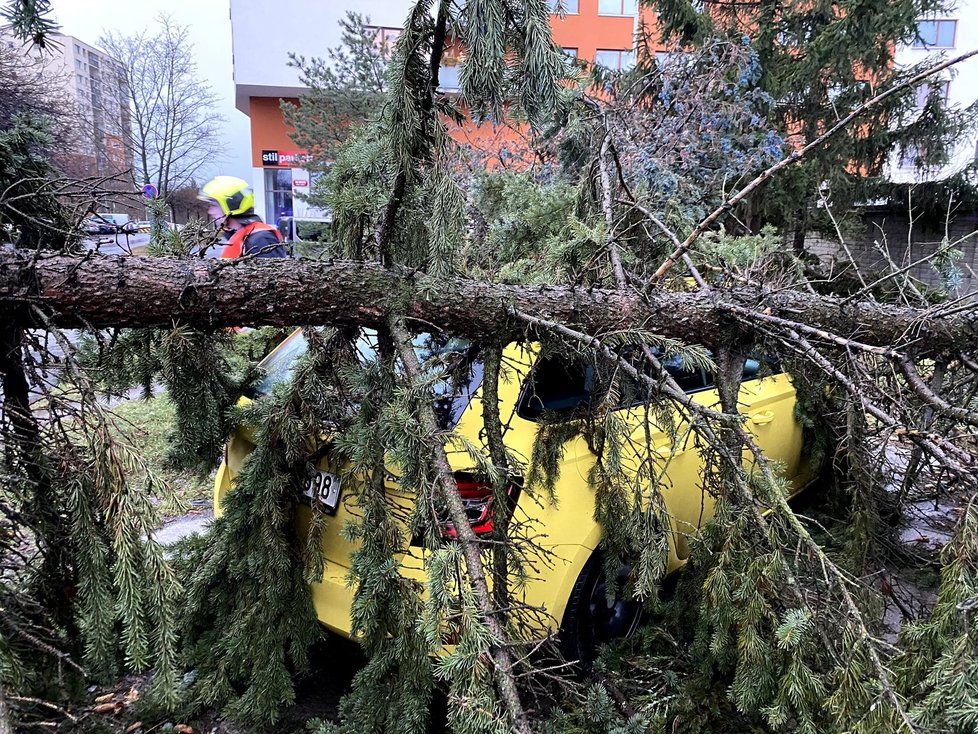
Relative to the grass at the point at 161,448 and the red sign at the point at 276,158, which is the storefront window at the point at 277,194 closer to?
the red sign at the point at 276,158

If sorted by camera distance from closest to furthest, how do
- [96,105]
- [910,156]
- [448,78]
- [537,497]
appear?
[448,78], [537,497], [910,156], [96,105]

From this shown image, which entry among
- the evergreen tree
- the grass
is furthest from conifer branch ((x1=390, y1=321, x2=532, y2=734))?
→ the evergreen tree

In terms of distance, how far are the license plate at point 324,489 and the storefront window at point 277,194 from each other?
76.3ft

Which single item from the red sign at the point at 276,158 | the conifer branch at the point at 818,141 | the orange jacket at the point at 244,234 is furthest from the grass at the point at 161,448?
the red sign at the point at 276,158

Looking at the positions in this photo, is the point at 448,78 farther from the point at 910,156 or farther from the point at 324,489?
the point at 910,156

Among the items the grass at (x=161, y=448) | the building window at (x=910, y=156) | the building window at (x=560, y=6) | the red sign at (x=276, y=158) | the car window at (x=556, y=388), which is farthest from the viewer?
the red sign at (x=276, y=158)

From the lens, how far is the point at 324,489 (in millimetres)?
2582

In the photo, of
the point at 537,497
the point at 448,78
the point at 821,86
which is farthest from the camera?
the point at 821,86

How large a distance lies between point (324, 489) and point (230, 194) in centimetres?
334

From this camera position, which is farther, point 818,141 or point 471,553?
point 818,141

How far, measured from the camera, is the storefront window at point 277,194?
939 inches

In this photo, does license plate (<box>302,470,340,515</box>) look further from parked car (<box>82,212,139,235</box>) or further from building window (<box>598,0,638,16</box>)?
building window (<box>598,0,638,16</box>)

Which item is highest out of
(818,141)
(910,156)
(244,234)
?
(910,156)

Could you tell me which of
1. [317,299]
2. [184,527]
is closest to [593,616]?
[317,299]
